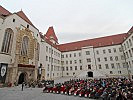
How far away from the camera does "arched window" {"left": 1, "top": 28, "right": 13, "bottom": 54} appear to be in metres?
20.9

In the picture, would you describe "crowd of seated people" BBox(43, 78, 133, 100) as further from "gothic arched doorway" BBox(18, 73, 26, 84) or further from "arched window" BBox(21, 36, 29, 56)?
"arched window" BBox(21, 36, 29, 56)

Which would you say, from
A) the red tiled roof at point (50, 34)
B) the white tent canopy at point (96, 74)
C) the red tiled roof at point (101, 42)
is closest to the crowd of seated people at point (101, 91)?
the white tent canopy at point (96, 74)

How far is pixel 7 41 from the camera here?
21.7 metres

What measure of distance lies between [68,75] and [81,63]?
321 inches

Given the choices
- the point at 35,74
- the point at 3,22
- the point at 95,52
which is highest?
the point at 3,22

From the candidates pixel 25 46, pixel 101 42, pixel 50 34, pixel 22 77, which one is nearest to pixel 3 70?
pixel 22 77

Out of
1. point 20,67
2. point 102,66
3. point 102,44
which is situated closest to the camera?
point 20,67

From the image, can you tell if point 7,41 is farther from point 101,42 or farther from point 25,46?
point 101,42

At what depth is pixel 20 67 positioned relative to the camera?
2241cm

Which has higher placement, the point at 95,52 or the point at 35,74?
the point at 95,52

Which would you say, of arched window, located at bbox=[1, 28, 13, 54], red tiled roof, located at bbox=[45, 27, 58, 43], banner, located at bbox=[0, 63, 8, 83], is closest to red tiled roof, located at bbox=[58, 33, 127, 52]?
red tiled roof, located at bbox=[45, 27, 58, 43]

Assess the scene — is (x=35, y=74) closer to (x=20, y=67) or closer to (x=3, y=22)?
(x=20, y=67)

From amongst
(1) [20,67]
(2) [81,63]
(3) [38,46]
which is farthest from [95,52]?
(1) [20,67]

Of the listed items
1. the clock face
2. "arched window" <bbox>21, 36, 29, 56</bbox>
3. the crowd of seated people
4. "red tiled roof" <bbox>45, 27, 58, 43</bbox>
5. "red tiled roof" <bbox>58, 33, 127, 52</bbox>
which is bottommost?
the crowd of seated people
